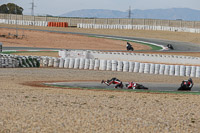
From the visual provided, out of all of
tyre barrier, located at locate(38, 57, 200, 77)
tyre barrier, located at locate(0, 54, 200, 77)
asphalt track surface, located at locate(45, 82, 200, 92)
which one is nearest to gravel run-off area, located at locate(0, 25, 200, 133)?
asphalt track surface, located at locate(45, 82, 200, 92)

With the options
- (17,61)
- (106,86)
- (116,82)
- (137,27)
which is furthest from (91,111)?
(137,27)

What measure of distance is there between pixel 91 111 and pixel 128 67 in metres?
15.7

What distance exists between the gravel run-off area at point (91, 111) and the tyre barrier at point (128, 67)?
886 cm

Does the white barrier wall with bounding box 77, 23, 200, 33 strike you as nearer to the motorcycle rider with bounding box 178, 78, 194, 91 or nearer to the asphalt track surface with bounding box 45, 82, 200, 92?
the asphalt track surface with bounding box 45, 82, 200, 92

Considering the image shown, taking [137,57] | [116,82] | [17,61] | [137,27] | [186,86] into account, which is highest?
[137,27]

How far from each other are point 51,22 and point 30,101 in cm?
7669

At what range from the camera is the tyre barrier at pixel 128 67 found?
2841 centimetres

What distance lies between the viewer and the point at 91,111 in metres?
14.1

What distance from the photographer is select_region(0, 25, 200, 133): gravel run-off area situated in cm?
1210

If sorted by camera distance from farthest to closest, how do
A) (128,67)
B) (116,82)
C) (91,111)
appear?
(128,67), (116,82), (91,111)

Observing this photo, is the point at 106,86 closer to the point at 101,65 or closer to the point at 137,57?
the point at 101,65

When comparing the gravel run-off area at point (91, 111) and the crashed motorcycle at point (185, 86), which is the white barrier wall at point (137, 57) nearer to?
the crashed motorcycle at point (185, 86)

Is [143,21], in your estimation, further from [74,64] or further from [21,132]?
[21,132]

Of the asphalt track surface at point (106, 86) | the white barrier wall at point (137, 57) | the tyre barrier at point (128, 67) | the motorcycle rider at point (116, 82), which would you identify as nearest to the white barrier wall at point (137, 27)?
the white barrier wall at point (137, 57)
